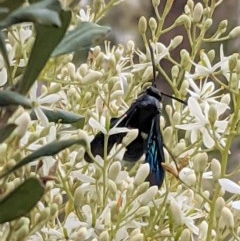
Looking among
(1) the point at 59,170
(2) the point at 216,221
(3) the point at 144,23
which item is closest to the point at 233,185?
(2) the point at 216,221

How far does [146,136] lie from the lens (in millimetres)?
668

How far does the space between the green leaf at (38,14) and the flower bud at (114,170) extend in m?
0.21

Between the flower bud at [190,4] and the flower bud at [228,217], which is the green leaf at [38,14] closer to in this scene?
the flower bud at [228,217]

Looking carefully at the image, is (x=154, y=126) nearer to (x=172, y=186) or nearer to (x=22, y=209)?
(x=172, y=186)

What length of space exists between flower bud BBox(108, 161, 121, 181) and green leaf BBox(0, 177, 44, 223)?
16 centimetres

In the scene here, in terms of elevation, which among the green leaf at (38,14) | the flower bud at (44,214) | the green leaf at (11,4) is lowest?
the flower bud at (44,214)

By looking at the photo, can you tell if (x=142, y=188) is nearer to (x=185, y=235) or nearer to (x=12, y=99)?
(x=185, y=235)

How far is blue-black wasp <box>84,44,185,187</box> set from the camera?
64 cm

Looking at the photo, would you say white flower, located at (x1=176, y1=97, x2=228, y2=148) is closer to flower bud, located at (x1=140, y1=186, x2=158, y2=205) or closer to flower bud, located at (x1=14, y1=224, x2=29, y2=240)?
flower bud, located at (x1=140, y1=186, x2=158, y2=205)

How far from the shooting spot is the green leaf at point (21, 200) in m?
0.42

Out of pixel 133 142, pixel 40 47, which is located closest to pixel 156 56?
pixel 133 142

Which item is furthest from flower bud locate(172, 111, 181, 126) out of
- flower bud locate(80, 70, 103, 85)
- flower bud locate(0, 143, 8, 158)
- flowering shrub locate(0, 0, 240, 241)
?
flower bud locate(0, 143, 8, 158)

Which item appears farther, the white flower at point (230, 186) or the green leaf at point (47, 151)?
the white flower at point (230, 186)

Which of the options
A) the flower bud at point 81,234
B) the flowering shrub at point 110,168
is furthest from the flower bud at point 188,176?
the flower bud at point 81,234
